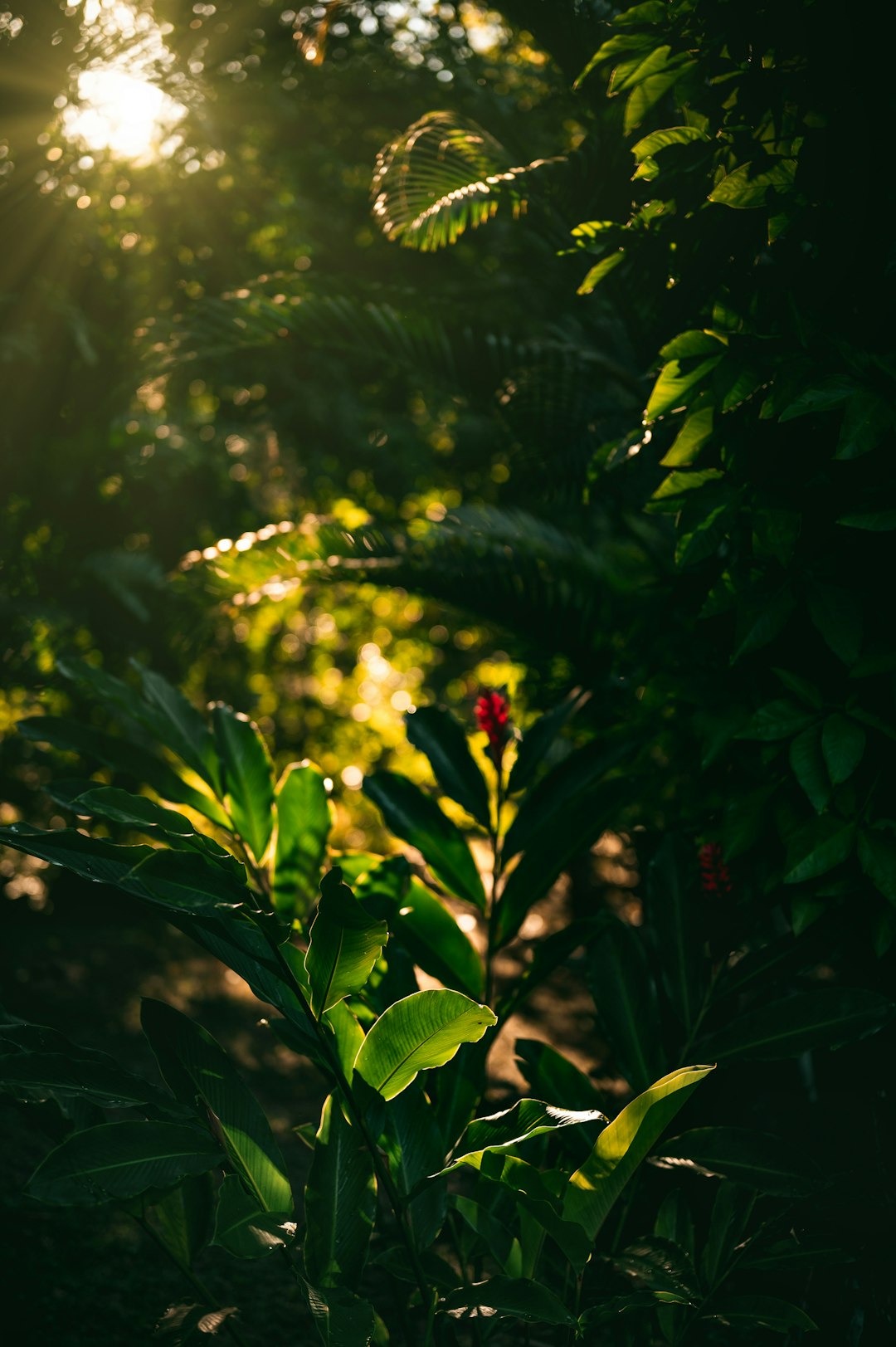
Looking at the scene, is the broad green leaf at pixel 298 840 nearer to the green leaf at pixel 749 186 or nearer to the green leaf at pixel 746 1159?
the green leaf at pixel 746 1159

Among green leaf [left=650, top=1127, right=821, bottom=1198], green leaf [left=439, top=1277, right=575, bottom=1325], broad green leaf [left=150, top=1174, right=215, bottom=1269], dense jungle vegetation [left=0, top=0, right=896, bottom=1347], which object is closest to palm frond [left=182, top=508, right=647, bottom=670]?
dense jungle vegetation [left=0, top=0, right=896, bottom=1347]

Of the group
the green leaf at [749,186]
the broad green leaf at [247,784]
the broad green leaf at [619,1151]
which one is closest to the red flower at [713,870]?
the broad green leaf at [619,1151]

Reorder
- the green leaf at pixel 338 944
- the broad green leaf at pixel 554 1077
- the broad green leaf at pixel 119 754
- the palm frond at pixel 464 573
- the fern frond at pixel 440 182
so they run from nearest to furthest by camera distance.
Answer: the green leaf at pixel 338 944
the broad green leaf at pixel 119 754
the broad green leaf at pixel 554 1077
the fern frond at pixel 440 182
the palm frond at pixel 464 573

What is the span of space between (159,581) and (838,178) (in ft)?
9.60

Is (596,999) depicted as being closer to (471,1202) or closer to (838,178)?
(471,1202)

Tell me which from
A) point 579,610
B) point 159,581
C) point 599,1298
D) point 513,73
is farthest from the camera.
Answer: point 513,73

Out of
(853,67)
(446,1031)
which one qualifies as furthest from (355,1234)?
(853,67)

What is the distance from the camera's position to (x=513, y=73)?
4.99m

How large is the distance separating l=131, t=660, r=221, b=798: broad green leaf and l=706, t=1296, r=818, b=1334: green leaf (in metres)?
1.13

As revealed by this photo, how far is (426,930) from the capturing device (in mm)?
1723

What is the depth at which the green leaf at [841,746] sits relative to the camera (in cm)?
141

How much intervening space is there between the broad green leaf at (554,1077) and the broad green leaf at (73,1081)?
0.74m

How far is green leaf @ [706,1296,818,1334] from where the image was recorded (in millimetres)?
1317

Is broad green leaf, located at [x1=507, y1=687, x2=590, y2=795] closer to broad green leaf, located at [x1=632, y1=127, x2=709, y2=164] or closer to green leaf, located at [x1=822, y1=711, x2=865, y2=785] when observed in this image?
green leaf, located at [x1=822, y1=711, x2=865, y2=785]
